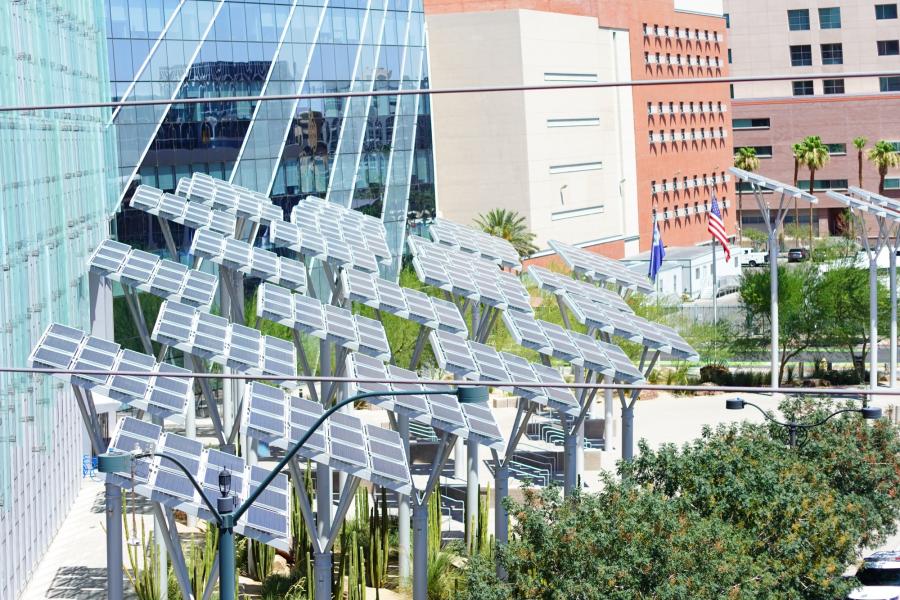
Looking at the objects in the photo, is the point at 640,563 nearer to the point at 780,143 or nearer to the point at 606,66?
the point at 606,66

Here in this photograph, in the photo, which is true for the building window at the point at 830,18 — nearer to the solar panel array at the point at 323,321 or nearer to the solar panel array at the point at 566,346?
the solar panel array at the point at 566,346

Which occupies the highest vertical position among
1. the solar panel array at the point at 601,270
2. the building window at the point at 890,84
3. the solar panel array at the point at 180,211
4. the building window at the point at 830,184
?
the building window at the point at 890,84

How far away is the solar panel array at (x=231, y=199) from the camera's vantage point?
36.5 meters

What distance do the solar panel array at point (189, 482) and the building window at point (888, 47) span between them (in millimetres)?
102655

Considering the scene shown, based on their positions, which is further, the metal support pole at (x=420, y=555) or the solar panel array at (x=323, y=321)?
the solar panel array at (x=323, y=321)

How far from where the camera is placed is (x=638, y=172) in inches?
3765

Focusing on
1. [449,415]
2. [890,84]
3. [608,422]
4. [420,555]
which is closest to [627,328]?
[608,422]

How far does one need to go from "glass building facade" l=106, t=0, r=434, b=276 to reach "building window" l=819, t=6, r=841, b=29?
2260 inches

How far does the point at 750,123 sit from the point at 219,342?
86802mm

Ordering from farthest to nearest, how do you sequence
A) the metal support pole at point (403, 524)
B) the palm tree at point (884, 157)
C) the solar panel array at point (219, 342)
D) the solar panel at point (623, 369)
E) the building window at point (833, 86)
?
the building window at point (833, 86)
the palm tree at point (884, 157)
the solar panel at point (623, 369)
the metal support pole at point (403, 524)
the solar panel array at point (219, 342)

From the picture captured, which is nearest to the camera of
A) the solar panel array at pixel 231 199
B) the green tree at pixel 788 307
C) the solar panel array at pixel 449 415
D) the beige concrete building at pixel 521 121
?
the solar panel array at pixel 449 415

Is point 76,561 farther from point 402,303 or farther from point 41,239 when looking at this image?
point 402,303

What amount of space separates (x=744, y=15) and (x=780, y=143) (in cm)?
2224

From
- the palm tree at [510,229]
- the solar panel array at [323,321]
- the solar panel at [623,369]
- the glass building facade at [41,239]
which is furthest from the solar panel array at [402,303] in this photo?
the palm tree at [510,229]
